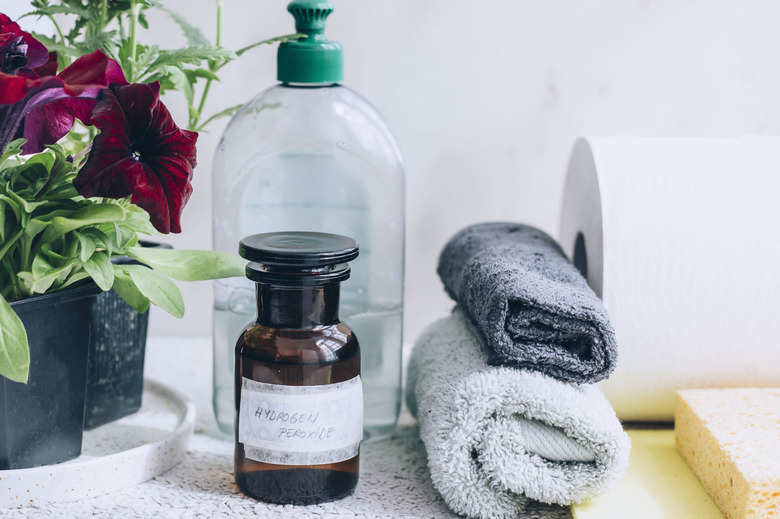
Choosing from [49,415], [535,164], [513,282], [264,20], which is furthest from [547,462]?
[264,20]

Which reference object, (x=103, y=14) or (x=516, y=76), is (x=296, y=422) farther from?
(x=516, y=76)

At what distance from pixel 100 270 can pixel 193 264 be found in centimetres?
7

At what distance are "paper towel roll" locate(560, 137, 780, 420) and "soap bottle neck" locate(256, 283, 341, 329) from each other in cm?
21

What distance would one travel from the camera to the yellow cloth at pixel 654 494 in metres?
0.47

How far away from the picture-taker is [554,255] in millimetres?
592

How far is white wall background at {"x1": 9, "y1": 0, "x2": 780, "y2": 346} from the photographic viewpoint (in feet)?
2.57

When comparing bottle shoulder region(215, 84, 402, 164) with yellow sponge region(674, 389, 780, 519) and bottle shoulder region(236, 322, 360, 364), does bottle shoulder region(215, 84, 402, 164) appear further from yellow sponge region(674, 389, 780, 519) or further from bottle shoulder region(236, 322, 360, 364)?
yellow sponge region(674, 389, 780, 519)

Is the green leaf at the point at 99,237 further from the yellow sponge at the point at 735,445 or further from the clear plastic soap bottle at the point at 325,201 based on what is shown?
the yellow sponge at the point at 735,445

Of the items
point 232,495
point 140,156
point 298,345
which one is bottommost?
point 232,495

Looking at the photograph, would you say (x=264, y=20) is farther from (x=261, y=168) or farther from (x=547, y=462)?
(x=547, y=462)

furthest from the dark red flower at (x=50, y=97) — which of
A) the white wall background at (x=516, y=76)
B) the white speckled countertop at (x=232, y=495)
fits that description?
the white wall background at (x=516, y=76)

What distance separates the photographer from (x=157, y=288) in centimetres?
49

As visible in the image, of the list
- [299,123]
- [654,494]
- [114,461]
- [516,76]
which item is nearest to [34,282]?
[114,461]

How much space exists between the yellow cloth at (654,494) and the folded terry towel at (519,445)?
2cm
